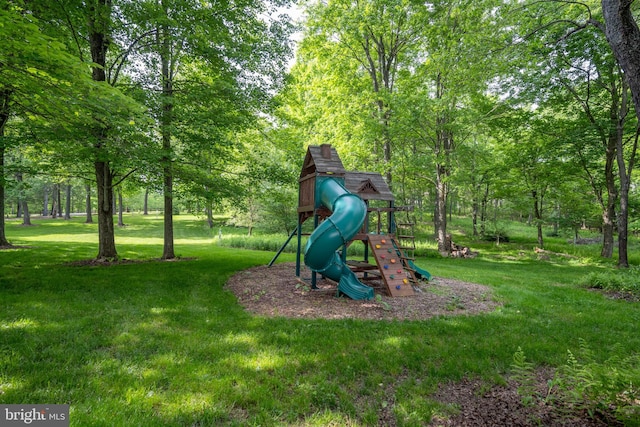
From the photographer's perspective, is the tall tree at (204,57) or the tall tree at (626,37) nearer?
the tall tree at (626,37)

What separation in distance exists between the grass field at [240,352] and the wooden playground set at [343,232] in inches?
56.9

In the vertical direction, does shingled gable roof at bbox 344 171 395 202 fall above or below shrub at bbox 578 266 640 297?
above

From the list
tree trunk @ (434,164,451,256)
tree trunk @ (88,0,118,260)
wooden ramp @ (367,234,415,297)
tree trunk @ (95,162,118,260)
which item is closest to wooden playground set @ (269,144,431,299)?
wooden ramp @ (367,234,415,297)

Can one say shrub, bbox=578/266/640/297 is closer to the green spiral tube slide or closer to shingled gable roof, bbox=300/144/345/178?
the green spiral tube slide

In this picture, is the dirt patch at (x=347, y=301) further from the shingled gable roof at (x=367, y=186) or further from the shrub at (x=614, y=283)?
the shrub at (x=614, y=283)

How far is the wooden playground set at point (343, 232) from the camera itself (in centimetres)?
584

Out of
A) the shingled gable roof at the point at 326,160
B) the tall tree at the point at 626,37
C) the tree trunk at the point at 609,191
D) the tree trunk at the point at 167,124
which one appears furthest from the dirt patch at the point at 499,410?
the tree trunk at the point at 609,191

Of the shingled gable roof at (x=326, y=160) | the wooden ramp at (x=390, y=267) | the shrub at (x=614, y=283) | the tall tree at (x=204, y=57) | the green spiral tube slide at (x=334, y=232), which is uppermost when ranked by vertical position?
the tall tree at (x=204, y=57)

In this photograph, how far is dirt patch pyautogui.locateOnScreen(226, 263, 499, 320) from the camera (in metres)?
6.00

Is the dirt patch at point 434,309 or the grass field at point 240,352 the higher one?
the grass field at point 240,352

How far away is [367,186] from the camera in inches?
381

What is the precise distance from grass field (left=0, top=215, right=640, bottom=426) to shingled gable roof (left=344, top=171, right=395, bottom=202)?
14.1 ft

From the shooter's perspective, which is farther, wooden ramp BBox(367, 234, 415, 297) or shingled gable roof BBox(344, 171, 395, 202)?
shingled gable roof BBox(344, 171, 395, 202)

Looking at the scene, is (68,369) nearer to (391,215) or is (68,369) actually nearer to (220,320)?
(220,320)
